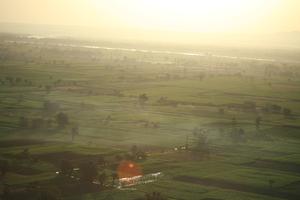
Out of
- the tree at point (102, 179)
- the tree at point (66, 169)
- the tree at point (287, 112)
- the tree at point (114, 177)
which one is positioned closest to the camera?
the tree at point (102, 179)

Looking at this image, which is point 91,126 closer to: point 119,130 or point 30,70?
point 119,130

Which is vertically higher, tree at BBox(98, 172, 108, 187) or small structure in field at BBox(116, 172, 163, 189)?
tree at BBox(98, 172, 108, 187)

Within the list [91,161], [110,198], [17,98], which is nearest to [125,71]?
[17,98]

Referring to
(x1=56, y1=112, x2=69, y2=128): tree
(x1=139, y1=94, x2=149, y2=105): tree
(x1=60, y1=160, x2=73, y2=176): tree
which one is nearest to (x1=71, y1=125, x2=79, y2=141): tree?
(x1=56, y1=112, x2=69, y2=128): tree

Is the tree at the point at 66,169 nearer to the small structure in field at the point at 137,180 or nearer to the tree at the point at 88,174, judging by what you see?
the tree at the point at 88,174

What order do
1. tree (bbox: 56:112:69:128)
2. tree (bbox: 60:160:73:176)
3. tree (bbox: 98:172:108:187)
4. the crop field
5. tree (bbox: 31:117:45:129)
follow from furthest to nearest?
tree (bbox: 56:112:69:128) → tree (bbox: 31:117:45:129) → tree (bbox: 60:160:73:176) → tree (bbox: 98:172:108:187) → the crop field

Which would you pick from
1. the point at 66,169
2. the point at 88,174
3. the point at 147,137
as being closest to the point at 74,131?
the point at 147,137

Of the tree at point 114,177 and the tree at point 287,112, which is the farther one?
the tree at point 287,112

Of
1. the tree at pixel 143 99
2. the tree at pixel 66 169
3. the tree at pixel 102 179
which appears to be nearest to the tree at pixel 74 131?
the tree at pixel 66 169

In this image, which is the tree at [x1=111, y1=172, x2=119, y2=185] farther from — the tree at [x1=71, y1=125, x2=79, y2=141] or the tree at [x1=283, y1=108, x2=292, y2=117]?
the tree at [x1=283, y1=108, x2=292, y2=117]
